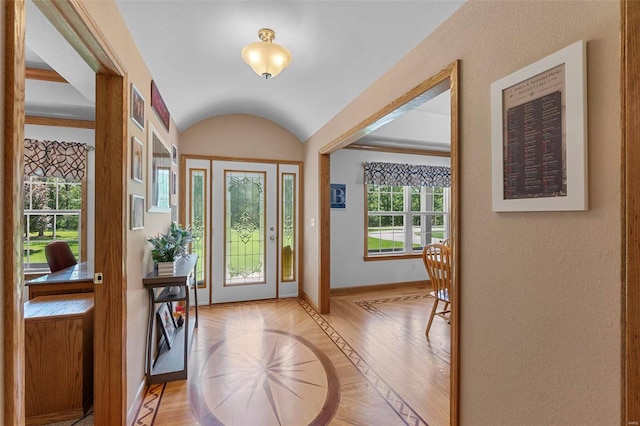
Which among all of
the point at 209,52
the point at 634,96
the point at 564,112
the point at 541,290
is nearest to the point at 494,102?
the point at 564,112

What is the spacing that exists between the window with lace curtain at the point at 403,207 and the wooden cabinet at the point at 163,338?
124 inches

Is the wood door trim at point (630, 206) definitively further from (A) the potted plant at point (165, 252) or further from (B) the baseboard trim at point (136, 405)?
(A) the potted plant at point (165, 252)

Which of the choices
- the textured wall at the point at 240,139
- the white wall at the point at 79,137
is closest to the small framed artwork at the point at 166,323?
the white wall at the point at 79,137

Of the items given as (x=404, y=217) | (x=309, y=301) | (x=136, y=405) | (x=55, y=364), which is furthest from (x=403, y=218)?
(x=55, y=364)

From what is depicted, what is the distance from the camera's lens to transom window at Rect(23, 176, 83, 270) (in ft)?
12.3

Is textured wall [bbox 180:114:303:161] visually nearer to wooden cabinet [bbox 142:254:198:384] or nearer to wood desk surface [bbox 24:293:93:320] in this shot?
wooden cabinet [bbox 142:254:198:384]

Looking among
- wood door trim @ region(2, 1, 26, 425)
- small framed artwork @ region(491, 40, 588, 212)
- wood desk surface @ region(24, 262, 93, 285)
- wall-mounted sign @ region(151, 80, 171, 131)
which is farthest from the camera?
wall-mounted sign @ region(151, 80, 171, 131)

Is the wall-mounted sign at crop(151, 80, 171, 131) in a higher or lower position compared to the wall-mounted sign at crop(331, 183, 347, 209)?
higher

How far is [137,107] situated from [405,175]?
13.5 ft

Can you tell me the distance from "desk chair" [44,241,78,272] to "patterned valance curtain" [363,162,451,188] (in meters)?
4.03

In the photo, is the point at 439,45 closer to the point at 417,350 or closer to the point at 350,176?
the point at 417,350

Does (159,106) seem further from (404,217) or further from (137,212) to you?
(404,217)

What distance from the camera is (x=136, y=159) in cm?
195

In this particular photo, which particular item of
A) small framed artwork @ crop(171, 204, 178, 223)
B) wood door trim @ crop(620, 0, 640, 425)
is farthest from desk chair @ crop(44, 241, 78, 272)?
wood door trim @ crop(620, 0, 640, 425)
